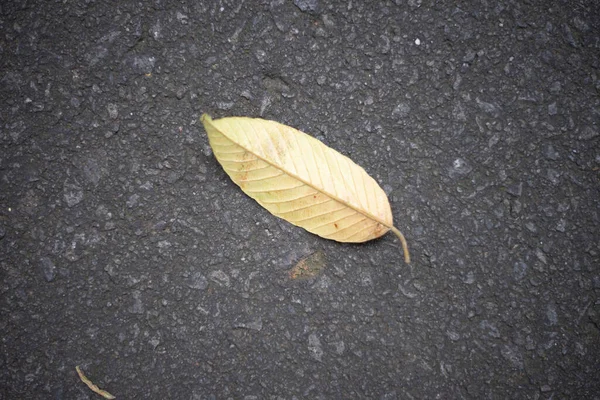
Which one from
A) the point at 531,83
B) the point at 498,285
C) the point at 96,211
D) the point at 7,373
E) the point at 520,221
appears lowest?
the point at 7,373

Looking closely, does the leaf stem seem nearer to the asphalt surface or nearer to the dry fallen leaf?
the asphalt surface

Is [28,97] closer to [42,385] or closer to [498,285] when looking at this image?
[42,385]

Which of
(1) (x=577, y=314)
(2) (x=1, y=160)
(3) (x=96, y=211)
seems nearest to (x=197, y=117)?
(3) (x=96, y=211)

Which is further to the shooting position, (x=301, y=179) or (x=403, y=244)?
(x=403, y=244)

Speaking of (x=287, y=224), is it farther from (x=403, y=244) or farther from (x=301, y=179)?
(x=403, y=244)

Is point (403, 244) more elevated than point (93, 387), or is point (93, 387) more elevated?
point (403, 244)

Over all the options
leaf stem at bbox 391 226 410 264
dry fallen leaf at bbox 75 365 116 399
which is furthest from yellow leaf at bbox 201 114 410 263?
dry fallen leaf at bbox 75 365 116 399

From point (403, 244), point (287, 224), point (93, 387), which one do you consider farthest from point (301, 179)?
point (93, 387)
